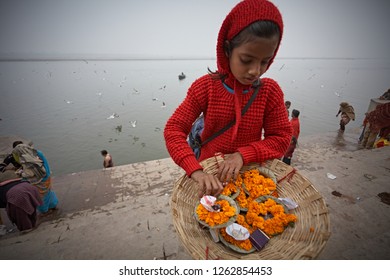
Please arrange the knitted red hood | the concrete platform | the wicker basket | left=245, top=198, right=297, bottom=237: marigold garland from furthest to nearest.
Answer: the concrete platform → left=245, top=198, right=297, bottom=237: marigold garland → the wicker basket → the knitted red hood

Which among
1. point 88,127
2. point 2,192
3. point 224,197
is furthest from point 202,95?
point 88,127

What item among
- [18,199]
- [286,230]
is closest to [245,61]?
[286,230]

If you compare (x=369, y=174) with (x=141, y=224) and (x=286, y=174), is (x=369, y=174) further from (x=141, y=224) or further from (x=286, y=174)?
(x=141, y=224)

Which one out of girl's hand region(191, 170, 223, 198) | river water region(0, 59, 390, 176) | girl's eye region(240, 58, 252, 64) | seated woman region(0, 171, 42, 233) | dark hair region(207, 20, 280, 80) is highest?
dark hair region(207, 20, 280, 80)

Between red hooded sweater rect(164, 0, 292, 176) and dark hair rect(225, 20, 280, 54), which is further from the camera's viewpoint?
red hooded sweater rect(164, 0, 292, 176)

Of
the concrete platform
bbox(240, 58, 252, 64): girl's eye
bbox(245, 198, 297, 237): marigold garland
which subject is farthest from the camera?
the concrete platform

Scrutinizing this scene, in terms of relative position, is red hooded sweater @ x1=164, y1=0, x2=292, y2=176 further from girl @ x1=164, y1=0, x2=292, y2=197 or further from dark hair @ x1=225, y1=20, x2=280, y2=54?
dark hair @ x1=225, y1=20, x2=280, y2=54

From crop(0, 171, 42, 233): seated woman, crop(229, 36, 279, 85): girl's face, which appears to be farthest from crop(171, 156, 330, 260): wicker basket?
crop(0, 171, 42, 233): seated woman

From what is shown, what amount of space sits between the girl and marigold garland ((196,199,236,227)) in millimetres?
263

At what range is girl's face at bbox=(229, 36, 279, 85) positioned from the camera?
132cm

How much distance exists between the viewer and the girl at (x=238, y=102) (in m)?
1.33

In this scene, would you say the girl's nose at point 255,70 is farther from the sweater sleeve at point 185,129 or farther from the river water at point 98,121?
the river water at point 98,121

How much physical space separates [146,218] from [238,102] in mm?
2959

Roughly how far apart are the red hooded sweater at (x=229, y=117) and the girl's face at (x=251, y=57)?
131mm
